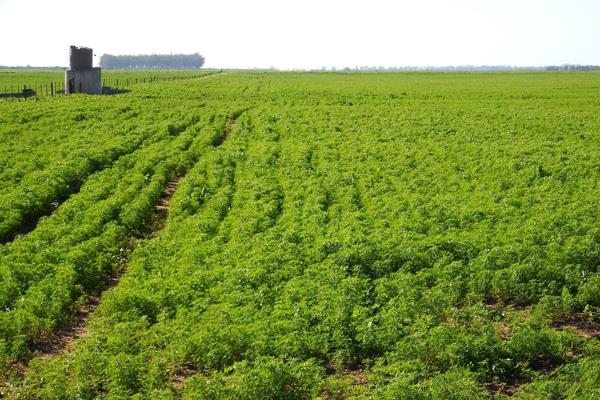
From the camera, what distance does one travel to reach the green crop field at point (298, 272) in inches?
447

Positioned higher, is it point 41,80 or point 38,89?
point 41,80

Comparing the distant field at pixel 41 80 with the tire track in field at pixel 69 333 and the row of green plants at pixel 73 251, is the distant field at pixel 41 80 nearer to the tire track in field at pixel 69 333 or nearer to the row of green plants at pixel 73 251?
the row of green plants at pixel 73 251

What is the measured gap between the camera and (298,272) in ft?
50.5

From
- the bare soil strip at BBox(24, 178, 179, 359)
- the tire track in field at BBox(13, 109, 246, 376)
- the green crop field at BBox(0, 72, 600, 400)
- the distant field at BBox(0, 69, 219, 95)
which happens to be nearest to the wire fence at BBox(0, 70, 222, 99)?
the distant field at BBox(0, 69, 219, 95)

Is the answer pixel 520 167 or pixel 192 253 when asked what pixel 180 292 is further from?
pixel 520 167

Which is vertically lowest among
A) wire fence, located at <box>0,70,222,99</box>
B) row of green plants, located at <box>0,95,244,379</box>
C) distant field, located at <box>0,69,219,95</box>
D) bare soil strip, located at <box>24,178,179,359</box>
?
bare soil strip, located at <box>24,178,179,359</box>

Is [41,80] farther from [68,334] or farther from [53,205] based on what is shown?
[68,334]

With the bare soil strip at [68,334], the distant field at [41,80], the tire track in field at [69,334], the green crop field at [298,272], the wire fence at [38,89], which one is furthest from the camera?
the distant field at [41,80]

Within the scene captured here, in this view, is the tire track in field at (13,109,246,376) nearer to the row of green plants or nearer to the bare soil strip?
the bare soil strip

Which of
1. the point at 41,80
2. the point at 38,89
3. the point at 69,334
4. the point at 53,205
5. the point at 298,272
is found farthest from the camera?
the point at 41,80

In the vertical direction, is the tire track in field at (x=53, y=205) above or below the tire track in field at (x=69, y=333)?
above

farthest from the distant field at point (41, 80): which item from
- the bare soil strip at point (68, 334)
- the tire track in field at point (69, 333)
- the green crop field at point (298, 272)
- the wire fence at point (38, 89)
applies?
the bare soil strip at point (68, 334)

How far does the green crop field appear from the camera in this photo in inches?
447

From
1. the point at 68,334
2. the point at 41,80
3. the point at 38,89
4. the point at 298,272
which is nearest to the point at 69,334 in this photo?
the point at 68,334
